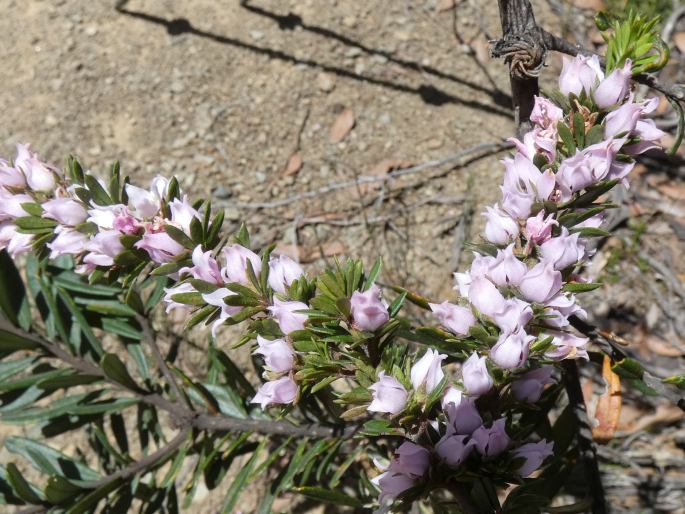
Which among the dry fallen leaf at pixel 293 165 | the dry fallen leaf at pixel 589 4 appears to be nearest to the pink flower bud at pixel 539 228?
the dry fallen leaf at pixel 293 165

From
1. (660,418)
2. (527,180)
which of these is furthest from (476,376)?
(660,418)

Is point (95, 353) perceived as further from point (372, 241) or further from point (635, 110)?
point (635, 110)

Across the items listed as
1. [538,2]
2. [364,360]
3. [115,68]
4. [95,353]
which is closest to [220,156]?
[115,68]

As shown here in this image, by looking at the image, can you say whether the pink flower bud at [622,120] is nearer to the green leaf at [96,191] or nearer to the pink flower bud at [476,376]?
the pink flower bud at [476,376]

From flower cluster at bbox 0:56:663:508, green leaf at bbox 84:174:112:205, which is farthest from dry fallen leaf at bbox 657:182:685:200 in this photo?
green leaf at bbox 84:174:112:205

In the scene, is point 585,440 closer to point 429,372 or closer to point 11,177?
point 429,372

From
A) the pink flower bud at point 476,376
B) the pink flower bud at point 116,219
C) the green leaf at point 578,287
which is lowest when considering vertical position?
the pink flower bud at point 476,376
